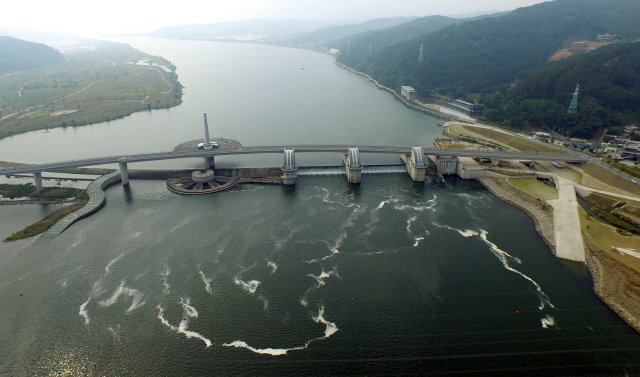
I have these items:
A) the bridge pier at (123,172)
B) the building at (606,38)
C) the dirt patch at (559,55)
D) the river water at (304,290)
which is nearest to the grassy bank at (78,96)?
the bridge pier at (123,172)

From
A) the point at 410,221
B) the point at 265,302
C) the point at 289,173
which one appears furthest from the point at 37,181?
the point at 410,221

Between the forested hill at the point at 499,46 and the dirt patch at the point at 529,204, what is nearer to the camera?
the dirt patch at the point at 529,204

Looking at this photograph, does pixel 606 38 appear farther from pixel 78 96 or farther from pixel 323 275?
pixel 78 96

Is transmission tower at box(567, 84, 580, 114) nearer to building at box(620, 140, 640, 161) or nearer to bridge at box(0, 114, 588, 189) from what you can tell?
building at box(620, 140, 640, 161)

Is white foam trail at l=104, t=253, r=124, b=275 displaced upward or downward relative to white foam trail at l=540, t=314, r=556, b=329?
upward

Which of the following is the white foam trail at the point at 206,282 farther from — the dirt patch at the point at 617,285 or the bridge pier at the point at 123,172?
the dirt patch at the point at 617,285

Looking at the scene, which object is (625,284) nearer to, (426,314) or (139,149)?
(426,314)

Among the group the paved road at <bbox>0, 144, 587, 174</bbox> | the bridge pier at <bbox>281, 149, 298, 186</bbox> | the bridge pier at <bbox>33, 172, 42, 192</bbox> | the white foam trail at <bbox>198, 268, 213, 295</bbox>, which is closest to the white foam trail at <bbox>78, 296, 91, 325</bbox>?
the white foam trail at <bbox>198, 268, 213, 295</bbox>
